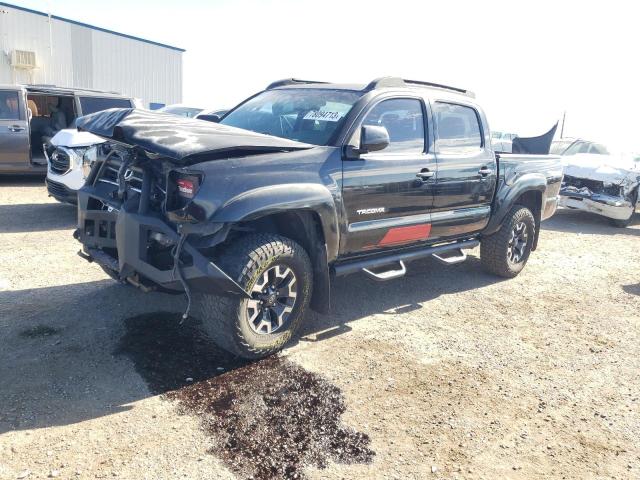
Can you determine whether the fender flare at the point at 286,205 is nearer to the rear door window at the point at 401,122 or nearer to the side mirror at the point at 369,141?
the side mirror at the point at 369,141

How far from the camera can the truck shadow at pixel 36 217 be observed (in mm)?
7051

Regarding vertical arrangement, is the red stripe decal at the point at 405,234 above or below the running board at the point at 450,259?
above

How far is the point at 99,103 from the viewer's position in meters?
10.1

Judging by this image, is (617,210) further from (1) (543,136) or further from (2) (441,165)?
(2) (441,165)

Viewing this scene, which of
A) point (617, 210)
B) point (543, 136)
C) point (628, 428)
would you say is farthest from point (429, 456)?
point (617, 210)

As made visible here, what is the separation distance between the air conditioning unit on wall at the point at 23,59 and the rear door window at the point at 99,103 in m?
17.7

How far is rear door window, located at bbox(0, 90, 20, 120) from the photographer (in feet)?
31.6

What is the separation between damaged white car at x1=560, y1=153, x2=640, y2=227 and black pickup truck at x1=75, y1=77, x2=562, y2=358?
5.58 m

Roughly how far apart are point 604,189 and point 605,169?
14.9 inches

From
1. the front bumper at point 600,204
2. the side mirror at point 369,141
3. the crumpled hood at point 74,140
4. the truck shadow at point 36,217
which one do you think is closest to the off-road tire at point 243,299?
the side mirror at point 369,141

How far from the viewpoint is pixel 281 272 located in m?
3.71

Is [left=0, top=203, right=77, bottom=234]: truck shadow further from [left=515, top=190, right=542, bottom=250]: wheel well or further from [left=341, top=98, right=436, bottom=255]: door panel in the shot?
[left=515, top=190, right=542, bottom=250]: wheel well

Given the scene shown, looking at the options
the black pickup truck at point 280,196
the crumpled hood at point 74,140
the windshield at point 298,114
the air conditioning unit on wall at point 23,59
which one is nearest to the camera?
the black pickup truck at point 280,196

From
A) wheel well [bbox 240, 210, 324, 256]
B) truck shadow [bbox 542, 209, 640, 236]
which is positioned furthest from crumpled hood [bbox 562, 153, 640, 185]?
wheel well [bbox 240, 210, 324, 256]
